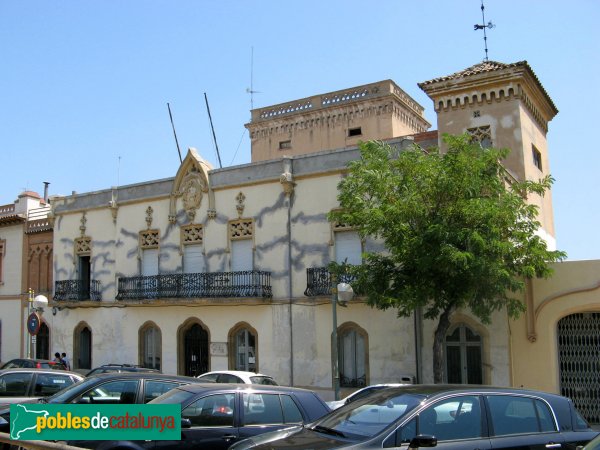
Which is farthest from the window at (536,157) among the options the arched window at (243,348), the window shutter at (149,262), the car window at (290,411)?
the car window at (290,411)

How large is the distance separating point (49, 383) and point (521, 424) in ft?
31.6

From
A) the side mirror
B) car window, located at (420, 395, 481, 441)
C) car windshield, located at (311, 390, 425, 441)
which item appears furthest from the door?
the side mirror

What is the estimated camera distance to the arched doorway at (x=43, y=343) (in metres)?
31.7

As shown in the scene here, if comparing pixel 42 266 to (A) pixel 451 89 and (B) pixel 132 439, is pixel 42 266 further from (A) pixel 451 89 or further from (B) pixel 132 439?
(B) pixel 132 439

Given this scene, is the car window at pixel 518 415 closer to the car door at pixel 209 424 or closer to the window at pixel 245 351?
the car door at pixel 209 424

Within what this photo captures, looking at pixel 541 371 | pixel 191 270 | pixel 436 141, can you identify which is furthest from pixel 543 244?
pixel 191 270

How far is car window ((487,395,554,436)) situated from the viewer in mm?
7473

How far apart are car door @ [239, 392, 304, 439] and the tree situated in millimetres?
6746

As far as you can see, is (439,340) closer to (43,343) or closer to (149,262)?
(149,262)

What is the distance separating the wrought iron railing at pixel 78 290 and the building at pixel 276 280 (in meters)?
0.07

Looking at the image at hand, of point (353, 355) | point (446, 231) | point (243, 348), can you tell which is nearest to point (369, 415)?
point (446, 231)

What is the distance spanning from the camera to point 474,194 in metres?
16.4

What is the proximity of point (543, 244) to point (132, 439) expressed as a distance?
38.2 ft

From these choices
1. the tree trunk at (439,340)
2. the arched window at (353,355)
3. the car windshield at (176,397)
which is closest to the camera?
the car windshield at (176,397)
